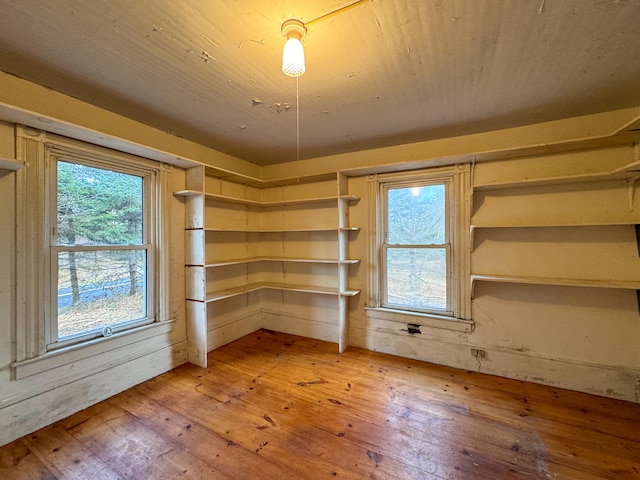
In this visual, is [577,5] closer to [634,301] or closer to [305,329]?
[634,301]

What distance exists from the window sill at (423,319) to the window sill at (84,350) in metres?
2.34

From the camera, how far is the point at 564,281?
2.30 m

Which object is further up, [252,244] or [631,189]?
[631,189]

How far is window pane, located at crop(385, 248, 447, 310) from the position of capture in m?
2.94

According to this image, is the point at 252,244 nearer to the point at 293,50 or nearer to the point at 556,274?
the point at 293,50

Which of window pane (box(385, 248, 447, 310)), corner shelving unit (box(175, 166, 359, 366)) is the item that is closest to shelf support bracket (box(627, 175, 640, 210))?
window pane (box(385, 248, 447, 310))

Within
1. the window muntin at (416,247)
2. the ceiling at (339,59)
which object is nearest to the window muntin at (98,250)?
the ceiling at (339,59)

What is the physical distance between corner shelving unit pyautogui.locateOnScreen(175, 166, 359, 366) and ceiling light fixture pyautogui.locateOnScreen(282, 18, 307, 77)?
1.80 meters

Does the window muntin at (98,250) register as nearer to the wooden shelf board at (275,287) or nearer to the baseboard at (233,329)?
the wooden shelf board at (275,287)

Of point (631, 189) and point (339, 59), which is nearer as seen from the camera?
point (339, 59)

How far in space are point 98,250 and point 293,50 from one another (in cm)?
228

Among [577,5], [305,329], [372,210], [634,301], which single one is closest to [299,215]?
[372,210]

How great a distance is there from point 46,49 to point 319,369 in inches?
126

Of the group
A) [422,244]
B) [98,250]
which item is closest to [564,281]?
[422,244]
